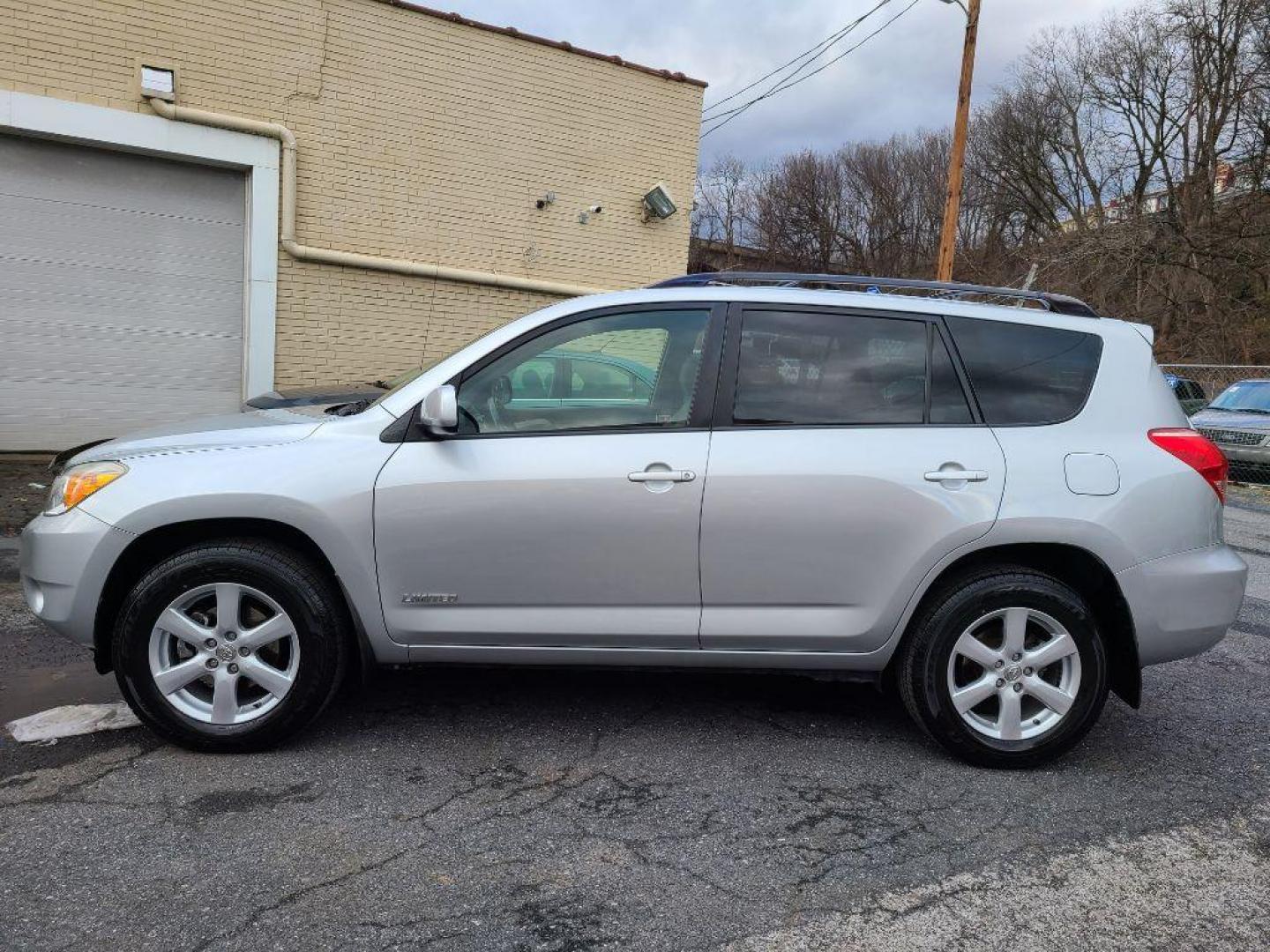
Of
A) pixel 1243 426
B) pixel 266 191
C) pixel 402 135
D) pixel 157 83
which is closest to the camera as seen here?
pixel 157 83

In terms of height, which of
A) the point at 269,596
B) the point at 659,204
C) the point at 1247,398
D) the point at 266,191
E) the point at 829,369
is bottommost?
the point at 269,596

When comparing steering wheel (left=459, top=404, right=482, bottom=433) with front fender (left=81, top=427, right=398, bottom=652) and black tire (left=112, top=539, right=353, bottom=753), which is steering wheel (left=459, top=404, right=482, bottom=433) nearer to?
front fender (left=81, top=427, right=398, bottom=652)

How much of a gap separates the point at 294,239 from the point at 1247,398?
13591mm

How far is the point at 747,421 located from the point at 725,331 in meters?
0.37

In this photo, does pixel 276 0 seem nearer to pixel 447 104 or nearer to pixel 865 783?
pixel 447 104

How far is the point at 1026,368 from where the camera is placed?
3693 millimetres

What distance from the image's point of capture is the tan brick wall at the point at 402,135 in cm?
979

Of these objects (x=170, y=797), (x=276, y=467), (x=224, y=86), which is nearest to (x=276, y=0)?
(x=224, y=86)

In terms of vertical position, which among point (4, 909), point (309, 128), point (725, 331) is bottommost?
point (4, 909)

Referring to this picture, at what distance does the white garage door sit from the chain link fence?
1322cm

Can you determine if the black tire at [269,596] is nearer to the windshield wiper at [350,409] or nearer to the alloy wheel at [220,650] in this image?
the alloy wheel at [220,650]

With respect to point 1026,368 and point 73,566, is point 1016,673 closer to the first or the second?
point 1026,368

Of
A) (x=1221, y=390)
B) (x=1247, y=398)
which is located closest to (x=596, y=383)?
(x=1247, y=398)

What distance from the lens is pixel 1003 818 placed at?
321cm
